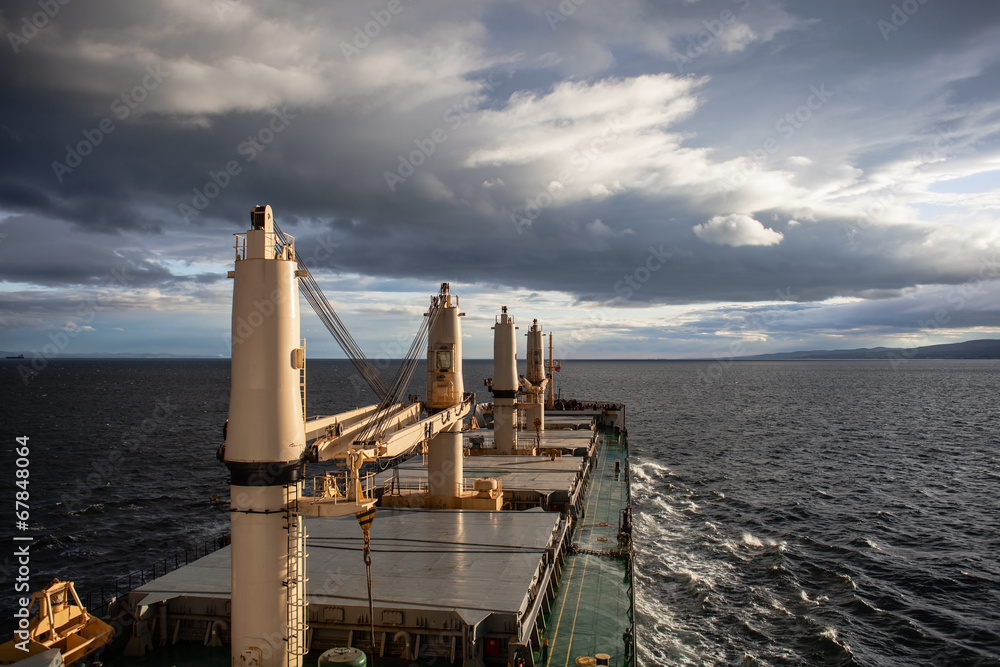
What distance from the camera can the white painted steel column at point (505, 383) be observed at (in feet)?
179

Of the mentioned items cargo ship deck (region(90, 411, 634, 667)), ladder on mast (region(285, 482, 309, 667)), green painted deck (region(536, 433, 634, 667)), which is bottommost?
green painted deck (region(536, 433, 634, 667))

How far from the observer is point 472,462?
174ft

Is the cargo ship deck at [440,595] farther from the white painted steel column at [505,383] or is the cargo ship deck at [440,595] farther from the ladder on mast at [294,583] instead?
the white painted steel column at [505,383]

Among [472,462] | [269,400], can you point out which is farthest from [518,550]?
[472,462]

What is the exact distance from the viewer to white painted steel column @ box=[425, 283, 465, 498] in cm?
3625

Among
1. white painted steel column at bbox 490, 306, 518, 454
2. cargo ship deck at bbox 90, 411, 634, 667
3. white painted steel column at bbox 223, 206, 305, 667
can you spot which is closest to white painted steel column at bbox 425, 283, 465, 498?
cargo ship deck at bbox 90, 411, 634, 667

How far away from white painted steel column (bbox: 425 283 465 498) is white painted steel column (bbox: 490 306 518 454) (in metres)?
15.8

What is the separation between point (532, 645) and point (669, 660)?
37.3ft

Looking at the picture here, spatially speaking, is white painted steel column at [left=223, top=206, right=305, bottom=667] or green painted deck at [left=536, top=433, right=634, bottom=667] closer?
white painted steel column at [left=223, top=206, right=305, bottom=667]

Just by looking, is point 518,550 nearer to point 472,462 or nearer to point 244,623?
point 244,623

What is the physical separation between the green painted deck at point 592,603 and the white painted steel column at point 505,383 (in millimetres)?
14597

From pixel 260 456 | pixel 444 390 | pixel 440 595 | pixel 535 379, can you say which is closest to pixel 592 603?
pixel 440 595

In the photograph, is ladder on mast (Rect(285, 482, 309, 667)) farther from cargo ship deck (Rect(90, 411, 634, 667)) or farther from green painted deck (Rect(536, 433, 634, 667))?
green painted deck (Rect(536, 433, 634, 667))

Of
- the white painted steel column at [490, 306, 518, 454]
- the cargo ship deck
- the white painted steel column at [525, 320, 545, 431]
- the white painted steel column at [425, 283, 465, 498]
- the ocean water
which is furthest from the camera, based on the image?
the white painted steel column at [525, 320, 545, 431]
